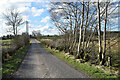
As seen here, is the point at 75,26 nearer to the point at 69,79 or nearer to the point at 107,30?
the point at 107,30

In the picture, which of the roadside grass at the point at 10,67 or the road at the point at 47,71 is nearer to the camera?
the road at the point at 47,71

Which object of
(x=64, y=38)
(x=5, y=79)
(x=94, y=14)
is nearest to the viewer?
(x=5, y=79)

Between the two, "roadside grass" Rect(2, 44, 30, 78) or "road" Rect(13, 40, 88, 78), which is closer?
"road" Rect(13, 40, 88, 78)

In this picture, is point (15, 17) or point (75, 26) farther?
point (15, 17)

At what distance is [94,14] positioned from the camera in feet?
25.1

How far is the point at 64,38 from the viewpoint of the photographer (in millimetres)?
12336

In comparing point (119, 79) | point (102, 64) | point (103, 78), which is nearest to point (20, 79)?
point (103, 78)

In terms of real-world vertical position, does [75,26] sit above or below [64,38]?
above

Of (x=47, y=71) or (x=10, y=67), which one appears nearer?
(x=47, y=71)

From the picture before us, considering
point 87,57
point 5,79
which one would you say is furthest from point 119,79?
point 5,79

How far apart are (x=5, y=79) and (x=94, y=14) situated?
278 inches

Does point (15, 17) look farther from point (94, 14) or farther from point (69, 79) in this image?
point (69, 79)

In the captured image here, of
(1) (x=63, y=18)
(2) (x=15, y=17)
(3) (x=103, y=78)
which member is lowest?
(3) (x=103, y=78)

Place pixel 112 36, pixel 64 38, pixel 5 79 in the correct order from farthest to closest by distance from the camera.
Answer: pixel 64 38
pixel 112 36
pixel 5 79
